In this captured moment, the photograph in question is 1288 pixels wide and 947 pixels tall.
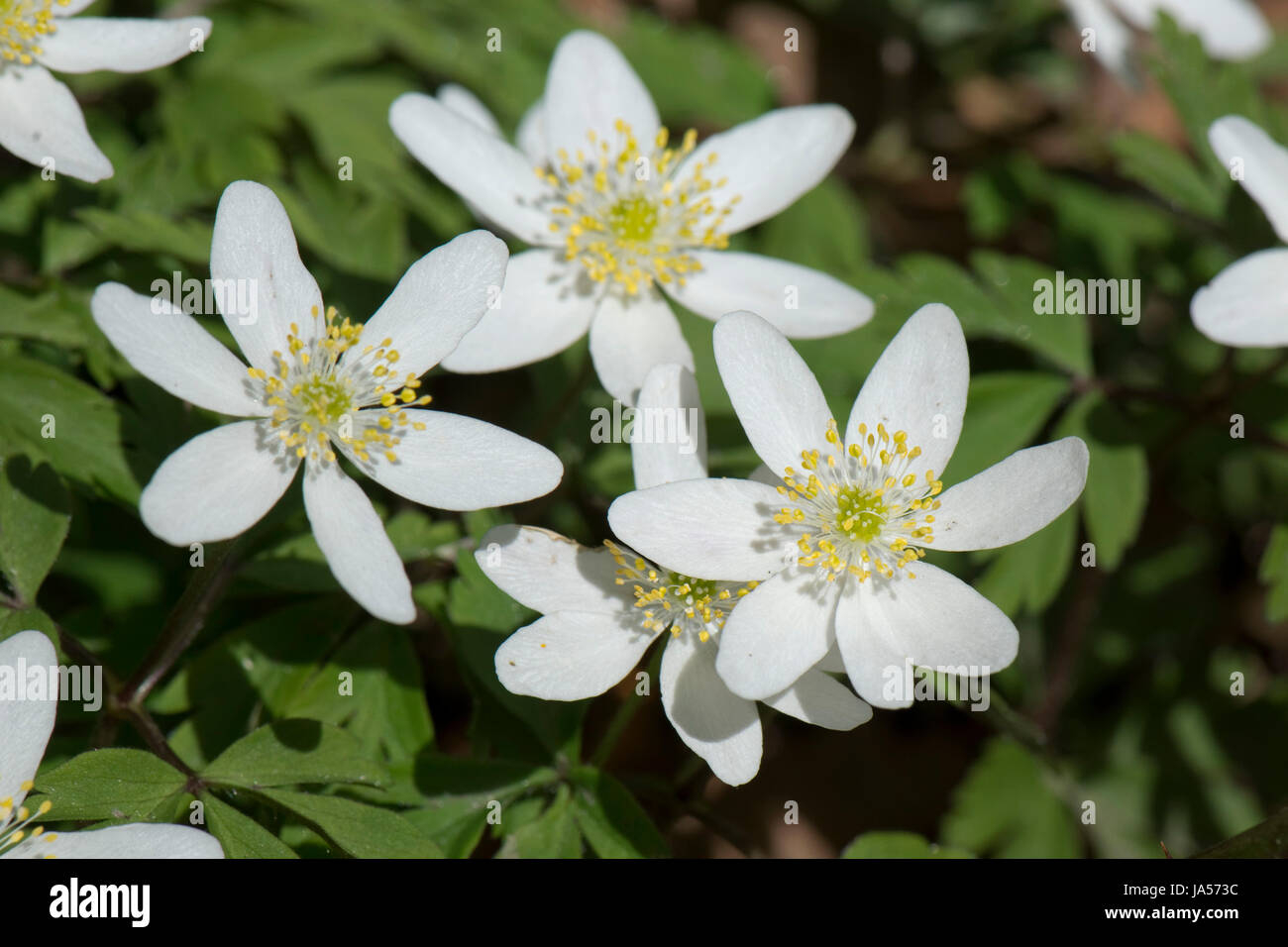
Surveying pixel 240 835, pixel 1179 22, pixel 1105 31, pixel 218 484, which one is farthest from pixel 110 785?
pixel 1179 22

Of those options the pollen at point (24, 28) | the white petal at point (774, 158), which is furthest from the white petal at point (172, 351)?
the white petal at point (774, 158)

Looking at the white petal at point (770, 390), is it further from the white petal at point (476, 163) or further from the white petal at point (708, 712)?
the white petal at point (476, 163)

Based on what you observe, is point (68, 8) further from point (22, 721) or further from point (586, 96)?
point (22, 721)

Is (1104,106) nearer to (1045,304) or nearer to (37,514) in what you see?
(1045,304)

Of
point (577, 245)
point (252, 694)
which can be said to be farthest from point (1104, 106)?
point (252, 694)

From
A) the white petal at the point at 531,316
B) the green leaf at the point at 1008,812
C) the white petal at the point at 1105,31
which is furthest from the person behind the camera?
the white petal at the point at 1105,31
